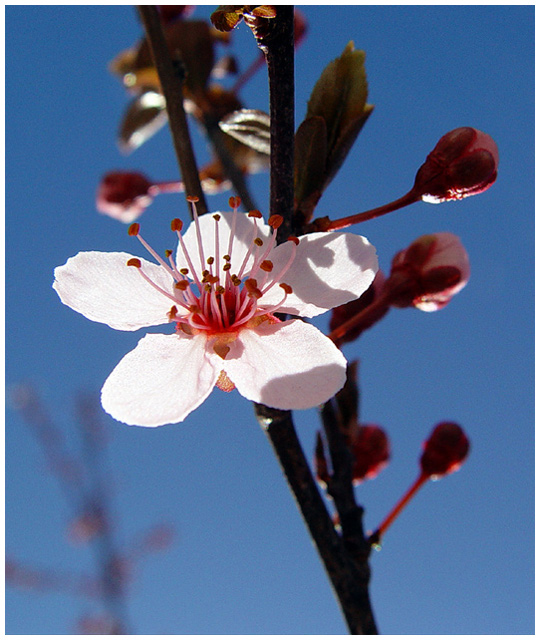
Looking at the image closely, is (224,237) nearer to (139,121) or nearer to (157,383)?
(157,383)

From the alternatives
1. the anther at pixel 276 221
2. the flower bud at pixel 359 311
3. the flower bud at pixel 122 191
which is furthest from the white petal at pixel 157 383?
the flower bud at pixel 122 191

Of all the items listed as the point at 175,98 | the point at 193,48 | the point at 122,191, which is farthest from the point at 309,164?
the point at 193,48

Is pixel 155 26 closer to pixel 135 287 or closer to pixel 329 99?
pixel 329 99

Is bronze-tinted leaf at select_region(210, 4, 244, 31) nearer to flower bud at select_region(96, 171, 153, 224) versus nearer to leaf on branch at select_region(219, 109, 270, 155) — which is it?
leaf on branch at select_region(219, 109, 270, 155)

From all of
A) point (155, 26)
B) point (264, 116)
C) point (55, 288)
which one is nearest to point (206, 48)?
point (155, 26)

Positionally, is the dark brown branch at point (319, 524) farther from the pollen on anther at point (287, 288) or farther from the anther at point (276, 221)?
the anther at point (276, 221)

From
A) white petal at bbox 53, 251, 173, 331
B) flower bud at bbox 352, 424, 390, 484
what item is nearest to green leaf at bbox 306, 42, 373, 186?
white petal at bbox 53, 251, 173, 331
